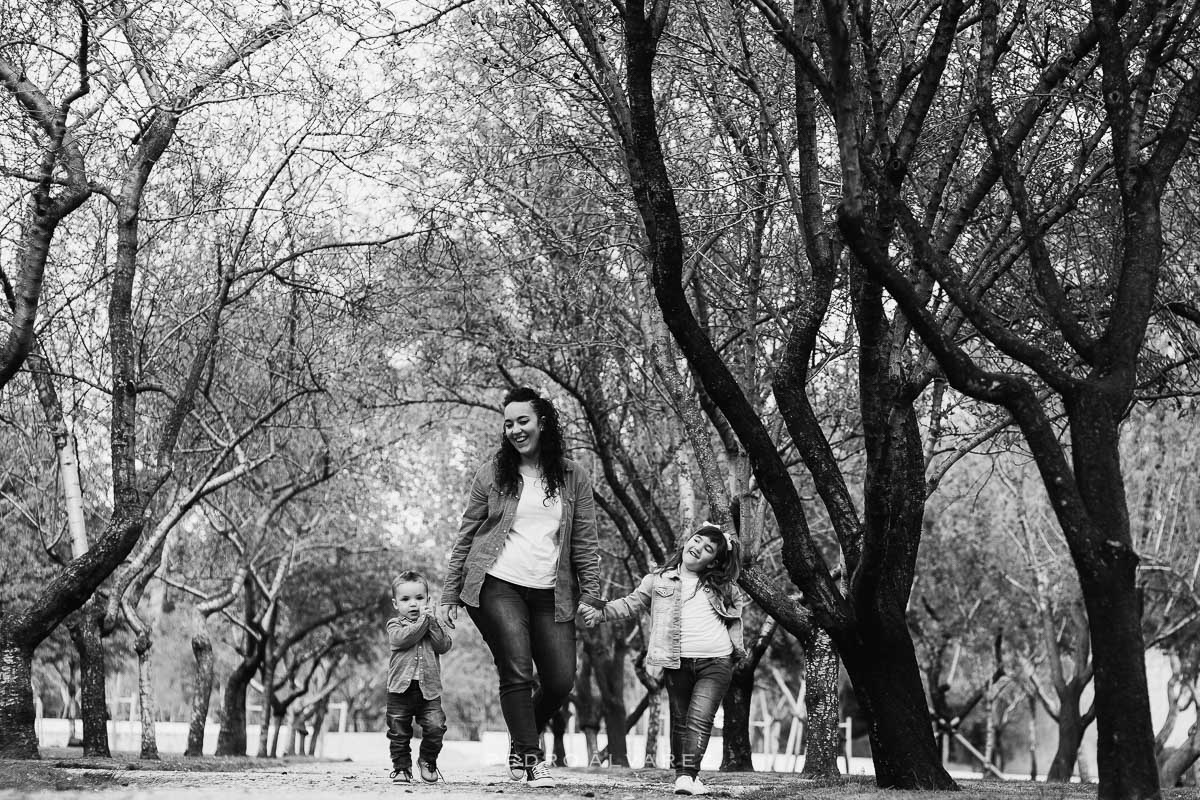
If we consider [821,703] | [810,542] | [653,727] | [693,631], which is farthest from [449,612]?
[653,727]

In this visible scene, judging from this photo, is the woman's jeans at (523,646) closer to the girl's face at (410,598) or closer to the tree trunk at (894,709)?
the girl's face at (410,598)

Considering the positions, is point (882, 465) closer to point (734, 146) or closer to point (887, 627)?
point (887, 627)

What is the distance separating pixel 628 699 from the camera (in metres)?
57.1

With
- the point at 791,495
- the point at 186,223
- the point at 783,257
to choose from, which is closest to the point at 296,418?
the point at 186,223

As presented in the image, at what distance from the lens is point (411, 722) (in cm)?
901

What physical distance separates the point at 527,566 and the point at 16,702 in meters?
6.87

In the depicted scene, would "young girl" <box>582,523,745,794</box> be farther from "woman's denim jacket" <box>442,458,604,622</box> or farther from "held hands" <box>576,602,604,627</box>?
"woman's denim jacket" <box>442,458,604,622</box>

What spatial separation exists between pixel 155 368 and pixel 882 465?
1410cm

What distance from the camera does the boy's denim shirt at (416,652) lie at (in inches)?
346

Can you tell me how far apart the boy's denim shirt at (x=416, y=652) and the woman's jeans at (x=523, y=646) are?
1.27 m

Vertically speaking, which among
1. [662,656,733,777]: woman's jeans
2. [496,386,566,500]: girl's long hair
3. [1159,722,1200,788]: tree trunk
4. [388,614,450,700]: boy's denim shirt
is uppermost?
[496,386,566,500]: girl's long hair

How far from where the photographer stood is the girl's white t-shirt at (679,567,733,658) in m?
8.05

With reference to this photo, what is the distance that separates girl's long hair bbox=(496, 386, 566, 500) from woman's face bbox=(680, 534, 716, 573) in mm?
1021

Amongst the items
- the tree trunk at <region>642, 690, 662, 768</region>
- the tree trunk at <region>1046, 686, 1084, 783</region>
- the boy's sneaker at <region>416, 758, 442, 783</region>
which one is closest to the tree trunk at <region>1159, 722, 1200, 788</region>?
the tree trunk at <region>1046, 686, 1084, 783</region>
